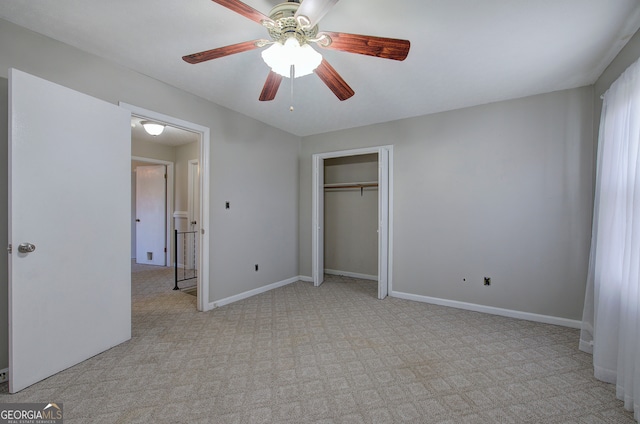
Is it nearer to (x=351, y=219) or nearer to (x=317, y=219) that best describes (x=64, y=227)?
(x=317, y=219)

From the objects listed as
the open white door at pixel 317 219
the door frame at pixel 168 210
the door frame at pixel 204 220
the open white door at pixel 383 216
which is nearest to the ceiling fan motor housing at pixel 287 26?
the door frame at pixel 204 220

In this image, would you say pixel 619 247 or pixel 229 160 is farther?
pixel 229 160

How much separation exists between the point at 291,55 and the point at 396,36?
2.93 ft

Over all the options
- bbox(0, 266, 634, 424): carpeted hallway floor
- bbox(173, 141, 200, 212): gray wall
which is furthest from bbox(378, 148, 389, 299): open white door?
bbox(173, 141, 200, 212): gray wall

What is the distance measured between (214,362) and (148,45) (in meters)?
2.63

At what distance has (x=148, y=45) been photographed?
7.13ft

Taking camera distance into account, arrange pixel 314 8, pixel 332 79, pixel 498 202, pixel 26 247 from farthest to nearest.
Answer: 1. pixel 498 202
2. pixel 332 79
3. pixel 26 247
4. pixel 314 8

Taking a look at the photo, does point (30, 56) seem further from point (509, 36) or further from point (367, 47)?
point (509, 36)

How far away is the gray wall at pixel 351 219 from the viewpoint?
4879 mm

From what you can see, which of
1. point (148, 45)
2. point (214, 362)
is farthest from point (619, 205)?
point (148, 45)

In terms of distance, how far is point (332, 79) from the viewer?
195 cm

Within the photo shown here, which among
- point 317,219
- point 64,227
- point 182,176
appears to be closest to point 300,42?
point 64,227

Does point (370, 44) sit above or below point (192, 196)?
above

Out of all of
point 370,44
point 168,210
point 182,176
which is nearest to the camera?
point 370,44
